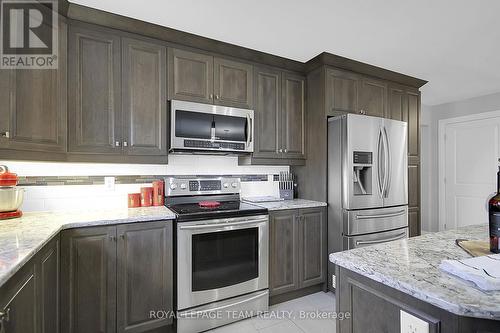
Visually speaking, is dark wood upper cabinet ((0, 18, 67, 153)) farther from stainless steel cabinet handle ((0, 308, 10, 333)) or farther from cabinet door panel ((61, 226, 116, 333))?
stainless steel cabinet handle ((0, 308, 10, 333))

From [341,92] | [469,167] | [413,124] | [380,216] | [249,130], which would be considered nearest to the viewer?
[249,130]

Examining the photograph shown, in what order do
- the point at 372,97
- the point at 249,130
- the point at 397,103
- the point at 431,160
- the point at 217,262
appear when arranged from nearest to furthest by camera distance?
the point at 217,262, the point at 249,130, the point at 372,97, the point at 397,103, the point at 431,160

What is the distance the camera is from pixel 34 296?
48.3 inches

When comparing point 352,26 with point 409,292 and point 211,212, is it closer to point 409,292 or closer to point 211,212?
point 211,212

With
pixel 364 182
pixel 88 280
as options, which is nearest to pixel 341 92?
pixel 364 182

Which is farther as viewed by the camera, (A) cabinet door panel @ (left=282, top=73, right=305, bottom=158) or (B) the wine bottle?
(A) cabinet door panel @ (left=282, top=73, right=305, bottom=158)

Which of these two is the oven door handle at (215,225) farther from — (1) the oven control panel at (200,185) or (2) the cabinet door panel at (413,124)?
(2) the cabinet door panel at (413,124)

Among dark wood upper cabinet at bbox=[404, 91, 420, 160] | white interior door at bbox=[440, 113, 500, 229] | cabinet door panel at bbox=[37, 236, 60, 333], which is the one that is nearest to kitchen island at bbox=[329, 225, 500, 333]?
cabinet door panel at bbox=[37, 236, 60, 333]

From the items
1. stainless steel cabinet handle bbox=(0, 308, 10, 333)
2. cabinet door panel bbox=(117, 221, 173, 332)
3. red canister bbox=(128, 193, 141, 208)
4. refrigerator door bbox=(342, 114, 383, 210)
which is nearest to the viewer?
stainless steel cabinet handle bbox=(0, 308, 10, 333)

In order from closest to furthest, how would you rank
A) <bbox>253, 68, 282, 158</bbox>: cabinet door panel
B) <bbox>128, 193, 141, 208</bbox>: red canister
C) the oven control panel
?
<bbox>128, 193, 141, 208</bbox>: red canister
the oven control panel
<bbox>253, 68, 282, 158</bbox>: cabinet door panel

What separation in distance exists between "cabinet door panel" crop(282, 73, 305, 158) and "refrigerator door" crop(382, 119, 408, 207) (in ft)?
3.02

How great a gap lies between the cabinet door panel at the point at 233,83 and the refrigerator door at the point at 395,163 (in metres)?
1.57

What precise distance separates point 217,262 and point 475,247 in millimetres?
1681

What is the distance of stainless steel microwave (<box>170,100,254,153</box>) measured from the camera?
89.6 inches
